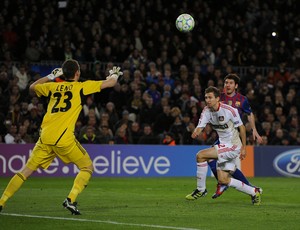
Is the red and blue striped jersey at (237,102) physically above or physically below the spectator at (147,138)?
above

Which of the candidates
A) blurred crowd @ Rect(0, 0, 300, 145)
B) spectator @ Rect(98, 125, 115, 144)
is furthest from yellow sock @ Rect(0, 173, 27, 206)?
spectator @ Rect(98, 125, 115, 144)

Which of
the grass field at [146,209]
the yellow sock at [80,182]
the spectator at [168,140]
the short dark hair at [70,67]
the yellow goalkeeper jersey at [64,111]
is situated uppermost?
the short dark hair at [70,67]

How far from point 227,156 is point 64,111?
3472mm

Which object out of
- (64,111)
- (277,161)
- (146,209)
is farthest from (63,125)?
(277,161)

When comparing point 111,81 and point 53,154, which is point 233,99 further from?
point 53,154

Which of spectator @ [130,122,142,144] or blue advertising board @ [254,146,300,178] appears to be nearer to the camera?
spectator @ [130,122,142,144]

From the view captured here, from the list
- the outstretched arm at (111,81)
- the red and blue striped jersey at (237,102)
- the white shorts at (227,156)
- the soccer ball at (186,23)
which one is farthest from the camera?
the soccer ball at (186,23)

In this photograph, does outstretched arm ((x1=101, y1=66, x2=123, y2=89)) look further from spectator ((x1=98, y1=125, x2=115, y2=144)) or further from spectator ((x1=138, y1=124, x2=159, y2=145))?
spectator ((x1=138, y1=124, x2=159, y2=145))

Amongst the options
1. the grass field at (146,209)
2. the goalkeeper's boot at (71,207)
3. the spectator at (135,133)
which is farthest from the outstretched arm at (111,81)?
the spectator at (135,133)

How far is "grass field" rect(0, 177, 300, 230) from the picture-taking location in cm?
1032

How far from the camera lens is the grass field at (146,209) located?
10.3 m

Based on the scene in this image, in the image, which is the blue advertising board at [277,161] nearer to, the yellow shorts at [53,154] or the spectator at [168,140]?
the spectator at [168,140]

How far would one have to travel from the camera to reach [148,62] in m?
26.2

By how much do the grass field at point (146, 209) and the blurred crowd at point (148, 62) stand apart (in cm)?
432
